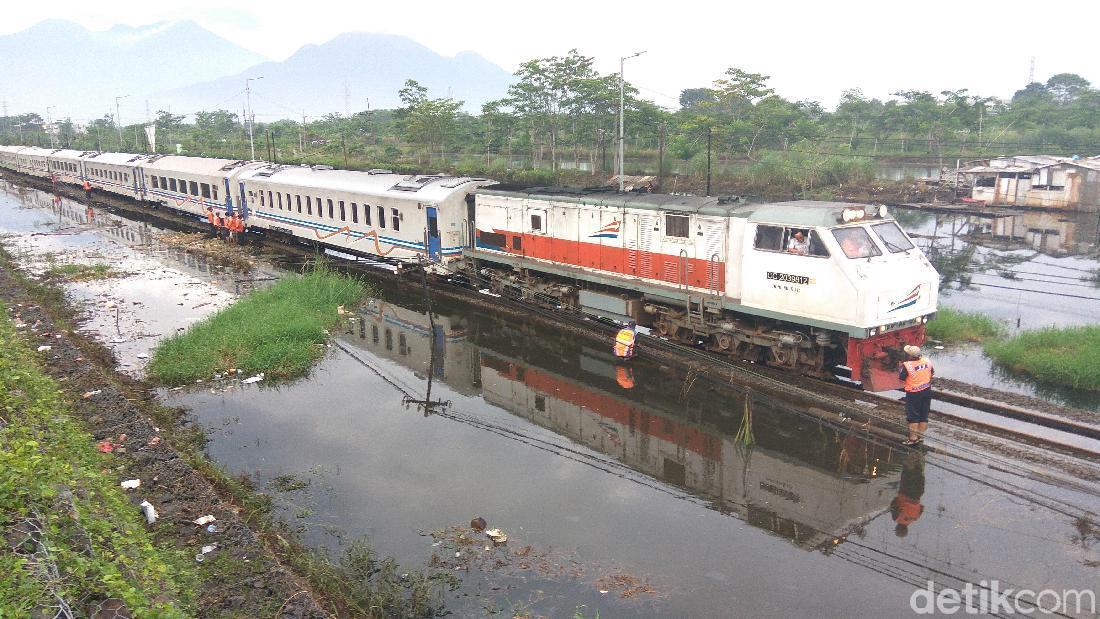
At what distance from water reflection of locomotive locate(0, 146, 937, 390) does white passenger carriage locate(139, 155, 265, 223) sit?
7.64 m

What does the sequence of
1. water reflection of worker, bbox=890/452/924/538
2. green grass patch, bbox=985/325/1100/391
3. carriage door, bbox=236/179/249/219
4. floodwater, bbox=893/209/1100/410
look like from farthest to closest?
carriage door, bbox=236/179/249/219, floodwater, bbox=893/209/1100/410, green grass patch, bbox=985/325/1100/391, water reflection of worker, bbox=890/452/924/538

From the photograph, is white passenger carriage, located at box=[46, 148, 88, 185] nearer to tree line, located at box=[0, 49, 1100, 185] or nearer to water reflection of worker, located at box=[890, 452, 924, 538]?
tree line, located at box=[0, 49, 1100, 185]

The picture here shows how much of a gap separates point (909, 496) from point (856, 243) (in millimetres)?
5267

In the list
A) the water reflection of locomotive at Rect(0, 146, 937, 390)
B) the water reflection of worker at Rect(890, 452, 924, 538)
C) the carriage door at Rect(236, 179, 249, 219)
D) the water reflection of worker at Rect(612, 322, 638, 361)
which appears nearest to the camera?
the water reflection of worker at Rect(890, 452, 924, 538)

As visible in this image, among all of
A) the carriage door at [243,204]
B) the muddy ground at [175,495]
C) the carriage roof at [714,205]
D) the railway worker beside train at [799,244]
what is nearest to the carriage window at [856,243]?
the carriage roof at [714,205]

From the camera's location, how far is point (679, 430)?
1342 cm

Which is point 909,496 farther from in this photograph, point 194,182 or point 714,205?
point 194,182

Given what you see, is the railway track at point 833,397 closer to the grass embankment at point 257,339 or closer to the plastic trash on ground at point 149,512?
the grass embankment at point 257,339

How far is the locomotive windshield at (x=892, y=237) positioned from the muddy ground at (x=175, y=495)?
11966 mm

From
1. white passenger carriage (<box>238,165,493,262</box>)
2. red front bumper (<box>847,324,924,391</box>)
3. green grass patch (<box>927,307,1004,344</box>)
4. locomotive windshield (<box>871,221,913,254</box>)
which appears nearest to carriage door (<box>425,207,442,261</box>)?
white passenger carriage (<box>238,165,493,262</box>)

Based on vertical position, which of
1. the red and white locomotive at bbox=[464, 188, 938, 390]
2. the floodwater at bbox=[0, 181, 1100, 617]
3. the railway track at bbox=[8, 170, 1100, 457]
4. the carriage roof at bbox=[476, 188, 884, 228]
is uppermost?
the carriage roof at bbox=[476, 188, 884, 228]

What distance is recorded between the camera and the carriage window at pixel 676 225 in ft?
55.6

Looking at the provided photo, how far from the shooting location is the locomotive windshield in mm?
14422

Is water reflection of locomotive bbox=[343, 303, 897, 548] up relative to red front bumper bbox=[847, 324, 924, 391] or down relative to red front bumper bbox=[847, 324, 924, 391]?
down
